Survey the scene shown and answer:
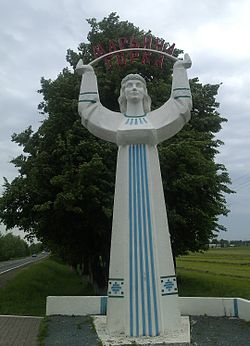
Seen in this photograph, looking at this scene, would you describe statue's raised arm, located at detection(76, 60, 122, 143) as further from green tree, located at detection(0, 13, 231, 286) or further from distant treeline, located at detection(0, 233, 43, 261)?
distant treeline, located at detection(0, 233, 43, 261)

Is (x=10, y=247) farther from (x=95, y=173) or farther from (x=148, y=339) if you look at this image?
(x=148, y=339)

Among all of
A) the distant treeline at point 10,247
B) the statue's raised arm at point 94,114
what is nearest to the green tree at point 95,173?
the statue's raised arm at point 94,114

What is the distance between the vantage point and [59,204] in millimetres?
14320

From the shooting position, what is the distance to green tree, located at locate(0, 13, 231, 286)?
14.9 metres

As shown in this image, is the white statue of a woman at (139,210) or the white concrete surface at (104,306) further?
the white concrete surface at (104,306)

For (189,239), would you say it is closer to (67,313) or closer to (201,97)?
(201,97)

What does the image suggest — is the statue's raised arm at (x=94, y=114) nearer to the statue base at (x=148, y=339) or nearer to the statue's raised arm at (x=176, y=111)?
the statue's raised arm at (x=176, y=111)

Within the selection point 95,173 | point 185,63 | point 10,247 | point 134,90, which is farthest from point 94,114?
point 10,247

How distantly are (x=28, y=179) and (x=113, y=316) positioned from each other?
7.53 metres

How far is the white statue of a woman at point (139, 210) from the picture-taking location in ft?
30.5

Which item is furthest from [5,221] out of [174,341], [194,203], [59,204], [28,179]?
[174,341]

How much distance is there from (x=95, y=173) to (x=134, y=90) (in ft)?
13.6

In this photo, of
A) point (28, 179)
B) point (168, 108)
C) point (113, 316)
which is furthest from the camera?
point (28, 179)

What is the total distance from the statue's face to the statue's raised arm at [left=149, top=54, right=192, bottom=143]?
1.81ft
